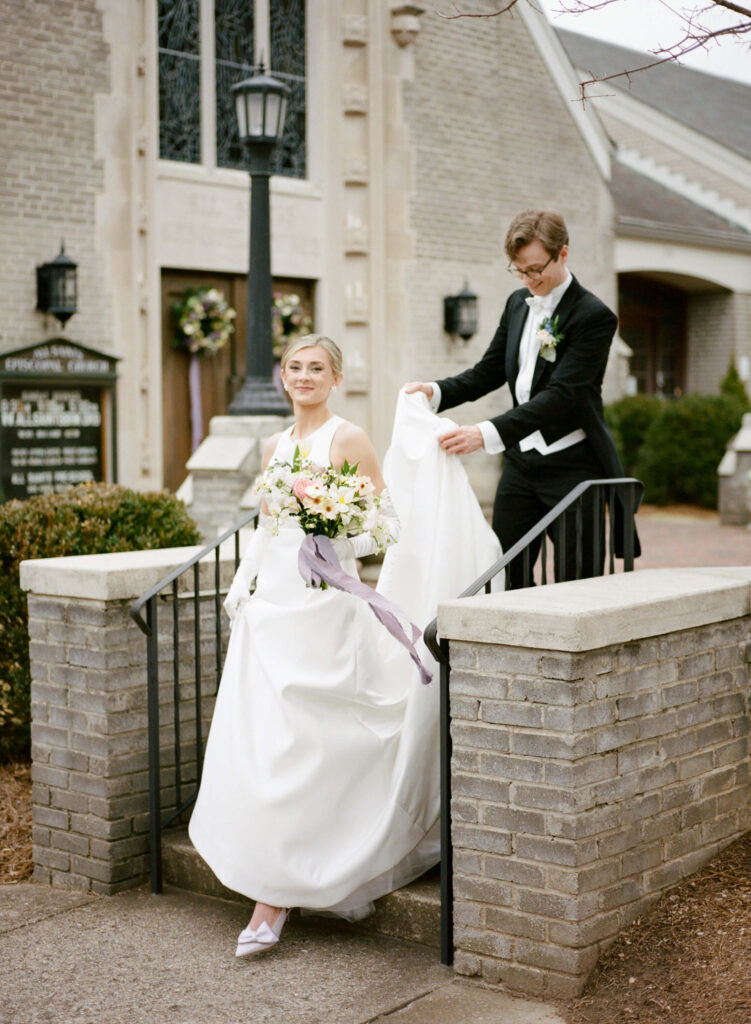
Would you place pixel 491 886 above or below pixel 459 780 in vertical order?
below

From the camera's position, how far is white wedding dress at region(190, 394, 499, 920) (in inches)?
161

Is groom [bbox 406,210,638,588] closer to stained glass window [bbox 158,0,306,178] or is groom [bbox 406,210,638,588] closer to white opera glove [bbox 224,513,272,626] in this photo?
white opera glove [bbox 224,513,272,626]

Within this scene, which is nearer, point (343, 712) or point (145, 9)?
point (343, 712)

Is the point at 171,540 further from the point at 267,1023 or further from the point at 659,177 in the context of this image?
the point at 659,177

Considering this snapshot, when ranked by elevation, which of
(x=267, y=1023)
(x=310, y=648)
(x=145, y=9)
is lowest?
(x=267, y=1023)

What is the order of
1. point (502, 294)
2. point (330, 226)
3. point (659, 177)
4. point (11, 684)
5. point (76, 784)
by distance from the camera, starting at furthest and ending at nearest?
1. point (659, 177)
2. point (502, 294)
3. point (330, 226)
4. point (11, 684)
5. point (76, 784)

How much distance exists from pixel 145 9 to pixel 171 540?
9641 millimetres

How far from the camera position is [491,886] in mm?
3781

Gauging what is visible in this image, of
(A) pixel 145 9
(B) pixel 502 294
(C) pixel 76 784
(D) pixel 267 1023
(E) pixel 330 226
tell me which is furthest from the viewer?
(B) pixel 502 294

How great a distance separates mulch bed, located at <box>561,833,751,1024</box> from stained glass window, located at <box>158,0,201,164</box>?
12208mm

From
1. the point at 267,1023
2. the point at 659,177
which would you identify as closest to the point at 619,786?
the point at 267,1023

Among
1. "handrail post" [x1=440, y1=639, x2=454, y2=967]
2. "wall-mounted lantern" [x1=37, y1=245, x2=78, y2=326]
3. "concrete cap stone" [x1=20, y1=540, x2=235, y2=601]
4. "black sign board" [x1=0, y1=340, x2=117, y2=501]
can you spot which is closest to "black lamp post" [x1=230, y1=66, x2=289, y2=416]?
"black sign board" [x1=0, y1=340, x2=117, y2=501]

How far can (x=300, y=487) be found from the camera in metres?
4.06

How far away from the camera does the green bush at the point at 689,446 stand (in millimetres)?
17703
